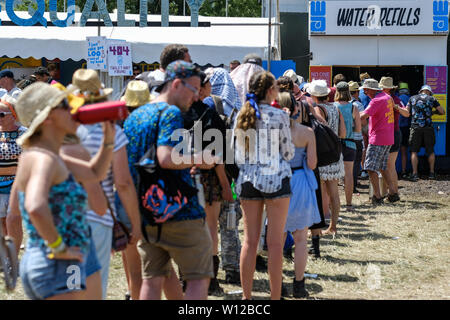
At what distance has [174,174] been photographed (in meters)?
4.07

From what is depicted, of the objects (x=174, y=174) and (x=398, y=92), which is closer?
(x=174, y=174)

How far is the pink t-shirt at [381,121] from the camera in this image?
36.2 ft

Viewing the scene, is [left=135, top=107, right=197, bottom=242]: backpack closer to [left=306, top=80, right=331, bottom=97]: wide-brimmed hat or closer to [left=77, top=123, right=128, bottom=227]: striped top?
[left=77, top=123, right=128, bottom=227]: striped top

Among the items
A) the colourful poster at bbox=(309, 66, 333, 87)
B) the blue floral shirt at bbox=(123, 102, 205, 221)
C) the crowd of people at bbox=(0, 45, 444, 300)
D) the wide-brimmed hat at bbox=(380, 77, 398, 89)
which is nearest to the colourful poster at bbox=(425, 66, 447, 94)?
the colourful poster at bbox=(309, 66, 333, 87)

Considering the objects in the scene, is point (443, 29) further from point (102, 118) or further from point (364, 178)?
point (102, 118)

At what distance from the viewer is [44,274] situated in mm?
3135

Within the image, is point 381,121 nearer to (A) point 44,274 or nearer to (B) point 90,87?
(B) point 90,87

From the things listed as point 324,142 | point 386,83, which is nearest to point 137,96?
point 324,142

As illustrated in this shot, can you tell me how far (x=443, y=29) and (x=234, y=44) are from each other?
16.2 ft

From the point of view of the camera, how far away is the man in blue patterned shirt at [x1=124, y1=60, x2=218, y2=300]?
13.2 ft

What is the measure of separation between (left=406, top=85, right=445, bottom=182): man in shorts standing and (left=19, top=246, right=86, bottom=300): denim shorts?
1176cm

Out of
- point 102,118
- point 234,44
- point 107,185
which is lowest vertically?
point 107,185

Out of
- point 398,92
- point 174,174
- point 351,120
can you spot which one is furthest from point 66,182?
point 398,92
